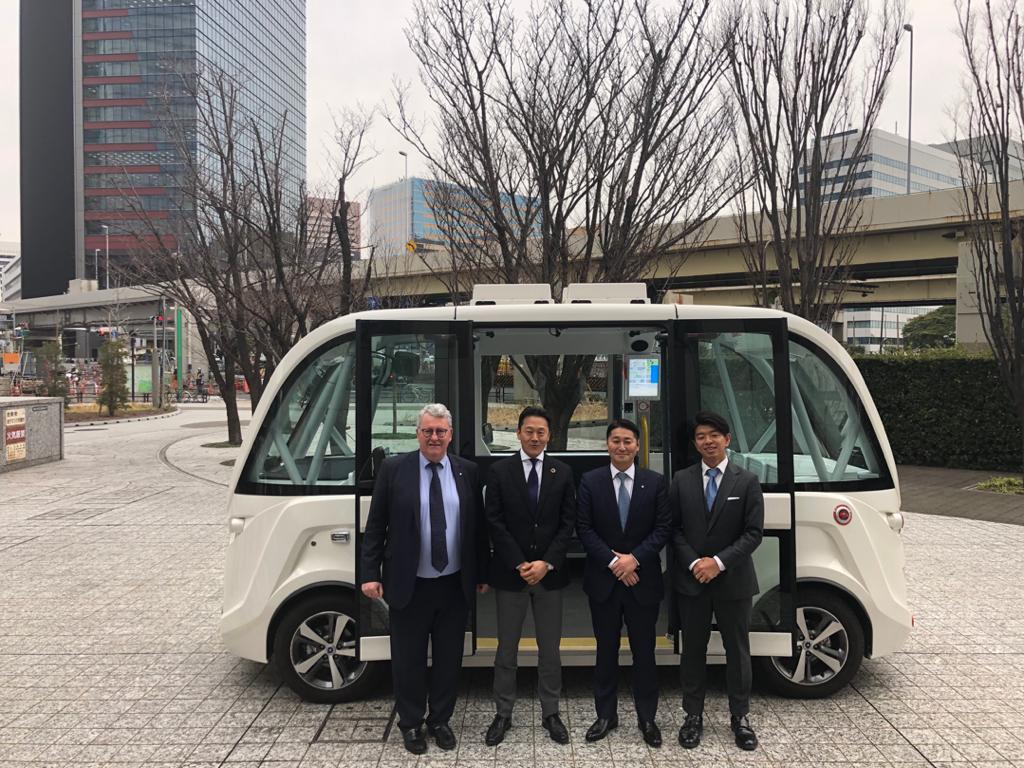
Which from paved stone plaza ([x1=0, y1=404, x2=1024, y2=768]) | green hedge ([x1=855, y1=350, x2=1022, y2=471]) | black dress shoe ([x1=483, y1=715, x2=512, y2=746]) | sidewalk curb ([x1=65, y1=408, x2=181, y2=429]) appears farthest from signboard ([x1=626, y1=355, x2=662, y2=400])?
sidewalk curb ([x1=65, y1=408, x2=181, y2=429])

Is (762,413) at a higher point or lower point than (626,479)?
higher

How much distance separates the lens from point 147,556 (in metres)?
7.75

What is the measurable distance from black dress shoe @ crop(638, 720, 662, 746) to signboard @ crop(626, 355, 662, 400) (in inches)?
80.8

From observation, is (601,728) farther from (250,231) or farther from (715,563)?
(250,231)

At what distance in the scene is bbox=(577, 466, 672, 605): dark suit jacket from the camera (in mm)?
3617

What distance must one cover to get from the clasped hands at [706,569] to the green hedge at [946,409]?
1211cm

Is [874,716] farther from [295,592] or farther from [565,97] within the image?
[565,97]

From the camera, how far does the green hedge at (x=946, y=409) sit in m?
13.3

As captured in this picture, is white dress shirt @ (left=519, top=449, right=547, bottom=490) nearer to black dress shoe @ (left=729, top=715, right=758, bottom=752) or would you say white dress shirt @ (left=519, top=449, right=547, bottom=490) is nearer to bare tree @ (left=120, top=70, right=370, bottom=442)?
black dress shoe @ (left=729, top=715, right=758, bottom=752)

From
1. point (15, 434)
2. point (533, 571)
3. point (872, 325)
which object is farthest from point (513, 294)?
point (872, 325)

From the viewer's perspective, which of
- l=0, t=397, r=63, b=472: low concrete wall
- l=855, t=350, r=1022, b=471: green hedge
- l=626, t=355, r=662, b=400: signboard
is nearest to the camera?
l=626, t=355, r=662, b=400: signboard

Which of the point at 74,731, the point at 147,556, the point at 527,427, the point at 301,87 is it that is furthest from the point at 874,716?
the point at 301,87

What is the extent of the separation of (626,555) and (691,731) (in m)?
0.92

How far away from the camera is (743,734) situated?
12.0ft
